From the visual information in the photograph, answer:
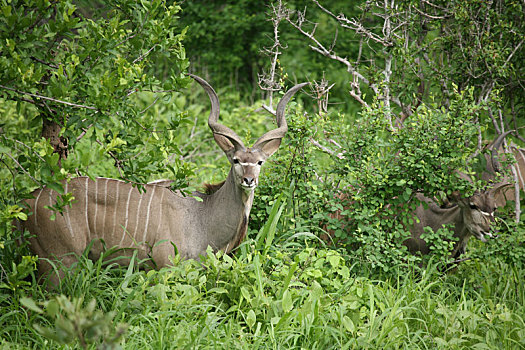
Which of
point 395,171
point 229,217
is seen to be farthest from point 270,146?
point 395,171

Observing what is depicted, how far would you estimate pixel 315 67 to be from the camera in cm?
809

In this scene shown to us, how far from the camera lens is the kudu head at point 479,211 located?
3.87 m

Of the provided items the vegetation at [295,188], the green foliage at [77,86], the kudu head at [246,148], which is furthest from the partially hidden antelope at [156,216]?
the green foliage at [77,86]

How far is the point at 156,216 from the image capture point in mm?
3701

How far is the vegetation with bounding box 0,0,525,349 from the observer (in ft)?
8.86

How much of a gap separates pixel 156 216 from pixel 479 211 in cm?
218

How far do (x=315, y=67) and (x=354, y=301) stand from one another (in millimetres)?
5517

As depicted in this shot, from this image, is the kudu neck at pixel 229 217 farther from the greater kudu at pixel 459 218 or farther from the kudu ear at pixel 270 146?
the greater kudu at pixel 459 218

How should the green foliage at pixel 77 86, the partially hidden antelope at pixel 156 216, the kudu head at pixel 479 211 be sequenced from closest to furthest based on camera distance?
the green foliage at pixel 77 86 < the partially hidden antelope at pixel 156 216 < the kudu head at pixel 479 211

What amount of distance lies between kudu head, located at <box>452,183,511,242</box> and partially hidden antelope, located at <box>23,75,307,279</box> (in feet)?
4.55

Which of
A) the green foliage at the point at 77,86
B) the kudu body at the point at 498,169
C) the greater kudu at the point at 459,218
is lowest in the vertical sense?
the greater kudu at the point at 459,218

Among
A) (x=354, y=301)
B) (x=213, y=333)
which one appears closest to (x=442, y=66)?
(x=354, y=301)

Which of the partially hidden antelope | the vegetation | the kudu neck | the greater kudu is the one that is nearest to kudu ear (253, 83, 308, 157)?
the partially hidden antelope

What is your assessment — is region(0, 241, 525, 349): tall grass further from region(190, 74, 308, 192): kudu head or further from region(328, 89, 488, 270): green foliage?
region(190, 74, 308, 192): kudu head
